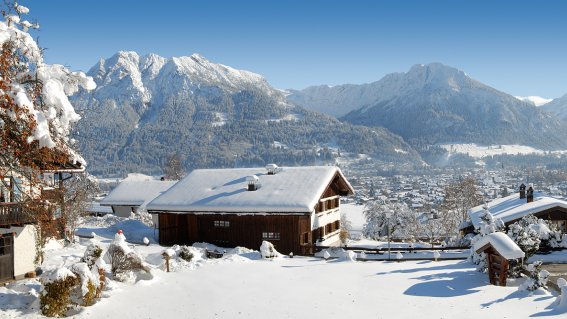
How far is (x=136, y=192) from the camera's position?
209ft

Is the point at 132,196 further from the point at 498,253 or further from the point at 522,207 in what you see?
the point at 498,253

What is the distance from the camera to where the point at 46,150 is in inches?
474

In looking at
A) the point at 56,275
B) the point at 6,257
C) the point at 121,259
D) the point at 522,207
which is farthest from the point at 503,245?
the point at 522,207

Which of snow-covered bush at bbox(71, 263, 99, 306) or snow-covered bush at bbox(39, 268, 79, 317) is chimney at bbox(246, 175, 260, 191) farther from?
snow-covered bush at bbox(39, 268, 79, 317)

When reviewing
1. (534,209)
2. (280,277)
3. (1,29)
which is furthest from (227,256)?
(534,209)

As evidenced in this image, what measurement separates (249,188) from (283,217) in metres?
3.75

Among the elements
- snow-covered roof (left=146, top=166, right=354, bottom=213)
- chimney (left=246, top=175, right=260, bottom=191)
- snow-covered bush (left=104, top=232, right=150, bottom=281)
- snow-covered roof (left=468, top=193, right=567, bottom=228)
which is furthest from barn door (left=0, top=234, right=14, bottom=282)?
snow-covered roof (left=468, top=193, right=567, bottom=228)

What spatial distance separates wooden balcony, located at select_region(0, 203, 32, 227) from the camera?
19.3 meters

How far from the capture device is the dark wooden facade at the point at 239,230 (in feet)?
107

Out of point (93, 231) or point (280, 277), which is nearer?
point (280, 277)

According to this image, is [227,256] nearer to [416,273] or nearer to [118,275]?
[118,275]

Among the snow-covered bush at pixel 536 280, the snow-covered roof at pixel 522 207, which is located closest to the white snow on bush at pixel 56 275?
the snow-covered bush at pixel 536 280

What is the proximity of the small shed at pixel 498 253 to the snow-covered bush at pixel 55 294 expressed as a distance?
1652cm

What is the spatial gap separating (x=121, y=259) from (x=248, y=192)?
15192 millimetres
